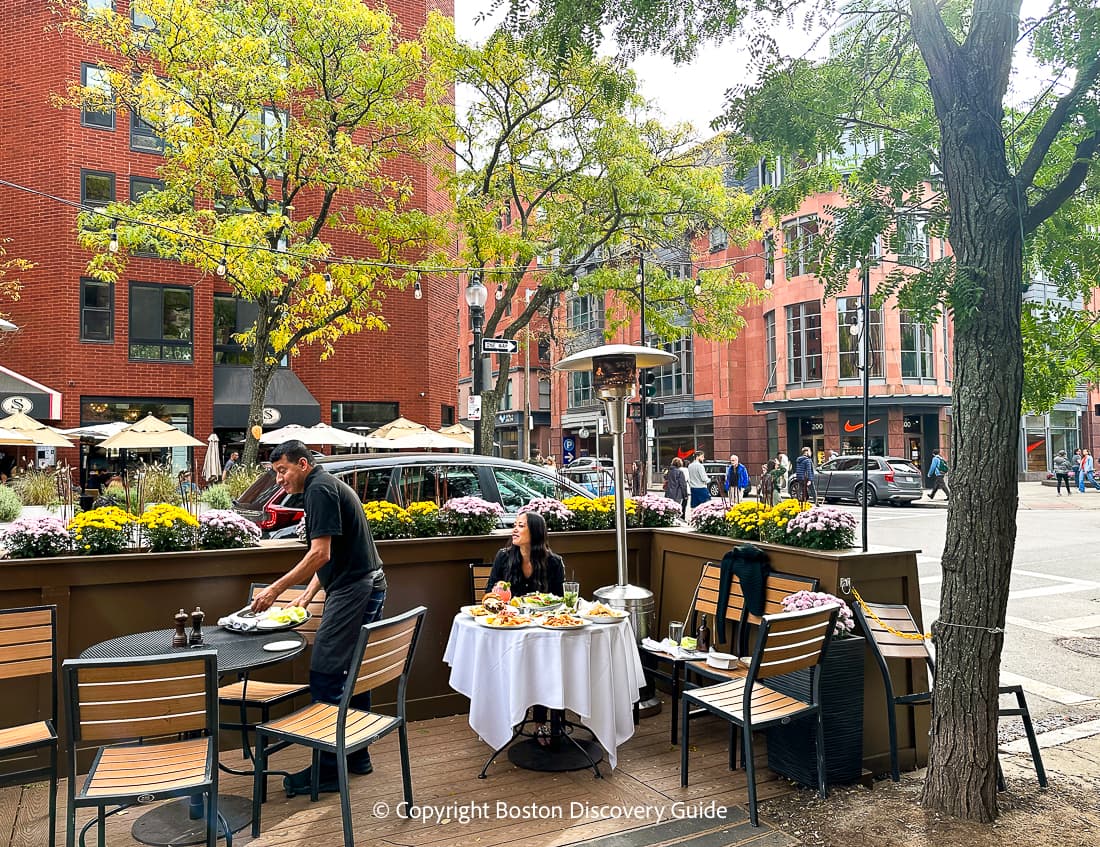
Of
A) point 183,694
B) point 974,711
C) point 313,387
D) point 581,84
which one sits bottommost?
point 974,711

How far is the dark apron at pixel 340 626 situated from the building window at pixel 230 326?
70.0ft

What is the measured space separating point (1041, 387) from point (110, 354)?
2294 cm

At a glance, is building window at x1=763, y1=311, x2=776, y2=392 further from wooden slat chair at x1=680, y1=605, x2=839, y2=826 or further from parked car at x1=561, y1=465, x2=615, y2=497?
wooden slat chair at x1=680, y1=605, x2=839, y2=826

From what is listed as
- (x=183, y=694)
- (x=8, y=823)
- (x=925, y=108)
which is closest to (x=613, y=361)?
(x=925, y=108)

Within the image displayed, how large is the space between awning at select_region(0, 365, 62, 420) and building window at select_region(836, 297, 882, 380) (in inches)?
1144

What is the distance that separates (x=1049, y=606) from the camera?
967cm

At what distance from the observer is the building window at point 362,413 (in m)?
24.5

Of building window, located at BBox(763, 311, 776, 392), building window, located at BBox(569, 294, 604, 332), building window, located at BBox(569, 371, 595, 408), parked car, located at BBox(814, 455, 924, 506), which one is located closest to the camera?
parked car, located at BBox(814, 455, 924, 506)

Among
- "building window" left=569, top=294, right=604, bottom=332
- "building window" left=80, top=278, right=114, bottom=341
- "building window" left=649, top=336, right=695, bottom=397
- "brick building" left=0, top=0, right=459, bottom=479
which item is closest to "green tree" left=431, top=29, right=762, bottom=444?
"brick building" left=0, top=0, right=459, bottom=479

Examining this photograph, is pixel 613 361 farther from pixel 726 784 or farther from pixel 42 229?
pixel 42 229

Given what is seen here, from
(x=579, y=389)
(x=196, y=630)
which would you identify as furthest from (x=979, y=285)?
(x=579, y=389)

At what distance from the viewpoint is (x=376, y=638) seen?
3.89 metres

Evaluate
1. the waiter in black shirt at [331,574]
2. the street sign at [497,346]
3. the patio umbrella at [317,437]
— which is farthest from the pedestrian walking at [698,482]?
the waiter in black shirt at [331,574]

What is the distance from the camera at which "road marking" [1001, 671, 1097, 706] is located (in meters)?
6.16
